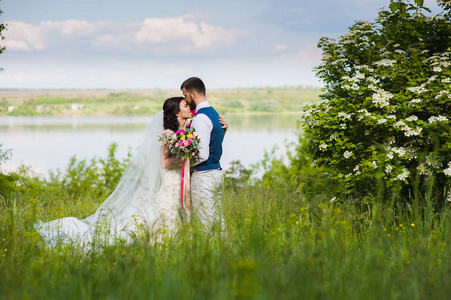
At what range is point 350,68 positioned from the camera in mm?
6449

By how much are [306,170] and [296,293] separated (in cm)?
742

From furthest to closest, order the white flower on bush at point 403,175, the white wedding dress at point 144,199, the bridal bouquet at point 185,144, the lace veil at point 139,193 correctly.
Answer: the lace veil at point 139,193 → the white wedding dress at point 144,199 → the white flower on bush at point 403,175 → the bridal bouquet at point 185,144

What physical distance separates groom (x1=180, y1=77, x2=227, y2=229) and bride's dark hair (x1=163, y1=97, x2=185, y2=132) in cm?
35

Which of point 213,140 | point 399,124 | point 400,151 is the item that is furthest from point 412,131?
point 213,140

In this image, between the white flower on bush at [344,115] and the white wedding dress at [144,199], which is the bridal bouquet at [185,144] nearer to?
the white wedding dress at [144,199]

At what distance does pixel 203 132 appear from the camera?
5.21m

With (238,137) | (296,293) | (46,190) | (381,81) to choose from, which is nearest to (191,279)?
(296,293)

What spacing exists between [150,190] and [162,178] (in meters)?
0.30

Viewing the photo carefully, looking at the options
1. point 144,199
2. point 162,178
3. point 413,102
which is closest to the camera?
point 413,102

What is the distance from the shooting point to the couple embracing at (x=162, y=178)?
527cm

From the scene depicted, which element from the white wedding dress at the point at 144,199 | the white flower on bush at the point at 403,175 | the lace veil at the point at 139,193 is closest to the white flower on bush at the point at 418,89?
the white flower on bush at the point at 403,175

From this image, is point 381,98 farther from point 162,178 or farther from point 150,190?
point 150,190

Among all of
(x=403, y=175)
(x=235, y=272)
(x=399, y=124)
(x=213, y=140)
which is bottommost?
(x=235, y=272)

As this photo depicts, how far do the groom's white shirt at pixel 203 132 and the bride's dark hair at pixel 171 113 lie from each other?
0.59 meters
